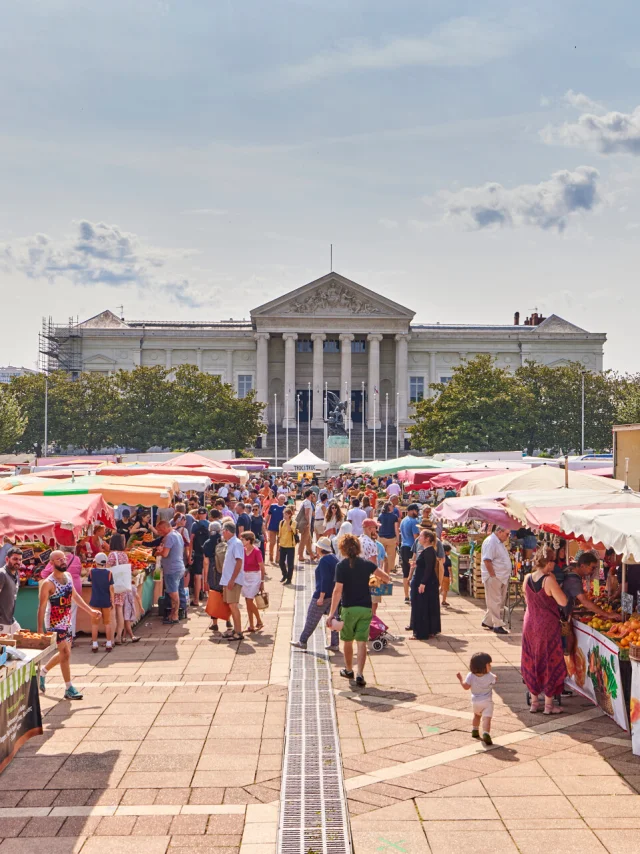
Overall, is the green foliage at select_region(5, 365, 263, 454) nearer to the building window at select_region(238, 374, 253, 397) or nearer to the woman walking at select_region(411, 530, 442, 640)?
the building window at select_region(238, 374, 253, 397)

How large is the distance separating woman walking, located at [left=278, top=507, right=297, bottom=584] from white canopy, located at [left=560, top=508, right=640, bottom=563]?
394 inches

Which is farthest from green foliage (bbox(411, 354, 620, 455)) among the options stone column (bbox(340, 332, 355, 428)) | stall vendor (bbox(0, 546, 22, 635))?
stall vendor (bbox(0, 546, 22, 635))

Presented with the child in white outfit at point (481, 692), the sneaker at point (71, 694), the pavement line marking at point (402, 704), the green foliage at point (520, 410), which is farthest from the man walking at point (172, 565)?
the green foliage at point (520, 410)

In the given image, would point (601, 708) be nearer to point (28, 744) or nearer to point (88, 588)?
point (28, 744)

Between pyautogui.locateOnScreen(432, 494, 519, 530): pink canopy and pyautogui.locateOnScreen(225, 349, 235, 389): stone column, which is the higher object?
pyautogui.locateOnScreen(225, 349, 235, 389): stone column

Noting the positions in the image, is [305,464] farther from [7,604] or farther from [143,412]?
[143,412]

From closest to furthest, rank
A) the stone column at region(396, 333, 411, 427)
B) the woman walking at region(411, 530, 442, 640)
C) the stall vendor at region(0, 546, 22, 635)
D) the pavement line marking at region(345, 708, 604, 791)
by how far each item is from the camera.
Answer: the pavement line marking at region(345, 708, 604, 791) → the stall vendor at region(0, 546, 22, 635) → the woman walking at region(411, 530, 442, 640) → the stone column at region(396, 333, 411, 427)

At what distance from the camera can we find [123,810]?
7191 millimetres

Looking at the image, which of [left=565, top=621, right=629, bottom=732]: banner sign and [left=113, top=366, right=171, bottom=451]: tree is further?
[left=113, top=366, right=171, bottom=451]: tree

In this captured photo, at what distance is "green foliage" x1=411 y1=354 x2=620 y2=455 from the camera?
61.1 metres

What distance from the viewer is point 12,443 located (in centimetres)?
6122

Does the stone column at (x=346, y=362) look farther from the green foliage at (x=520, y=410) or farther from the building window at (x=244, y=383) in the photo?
the green foliage at (x=520, y=410)

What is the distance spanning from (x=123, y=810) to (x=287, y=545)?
1276cm

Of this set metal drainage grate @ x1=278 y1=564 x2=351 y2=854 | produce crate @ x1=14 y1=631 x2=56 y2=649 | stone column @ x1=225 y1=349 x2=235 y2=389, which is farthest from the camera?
stone column @ x1=225 y1=349 x2=235 y2=389
